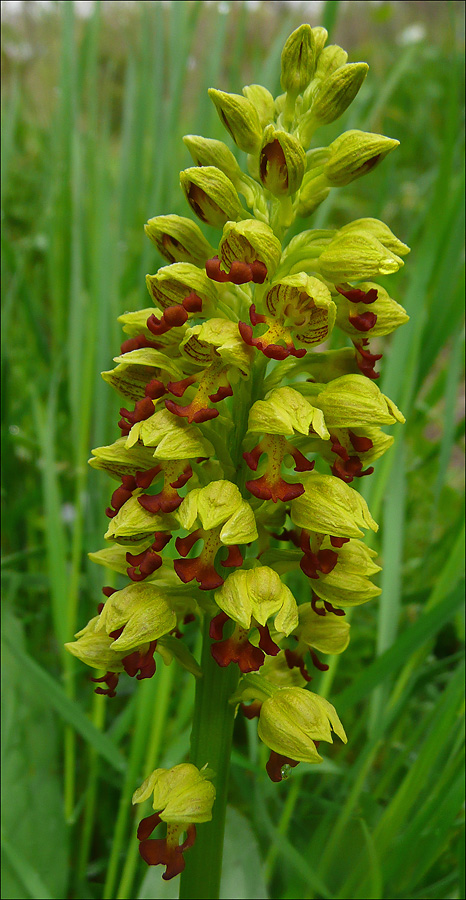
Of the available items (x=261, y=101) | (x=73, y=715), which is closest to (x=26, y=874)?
(x=73, y=715)

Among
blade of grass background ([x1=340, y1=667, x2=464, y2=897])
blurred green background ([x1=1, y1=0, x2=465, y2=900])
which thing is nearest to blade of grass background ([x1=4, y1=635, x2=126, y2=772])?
blurred green background ([x1=1, y1=0, x2=465, y2=900])

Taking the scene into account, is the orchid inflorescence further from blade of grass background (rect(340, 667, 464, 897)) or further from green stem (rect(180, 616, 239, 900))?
blade of grass background (rect(340, 667, 464, 897))

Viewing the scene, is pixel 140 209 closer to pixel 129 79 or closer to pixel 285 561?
pixel 129 79

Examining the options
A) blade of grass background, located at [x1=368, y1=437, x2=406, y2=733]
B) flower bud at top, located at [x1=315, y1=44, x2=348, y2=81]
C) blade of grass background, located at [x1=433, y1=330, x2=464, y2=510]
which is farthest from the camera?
blade of grass background, located at [x1=433, y1=330, x2=464, y2=510]

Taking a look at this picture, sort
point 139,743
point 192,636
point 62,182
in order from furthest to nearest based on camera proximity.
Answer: point 62,182 < point 192,636 < point 139,743

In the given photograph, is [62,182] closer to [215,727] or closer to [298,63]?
[298,63]
